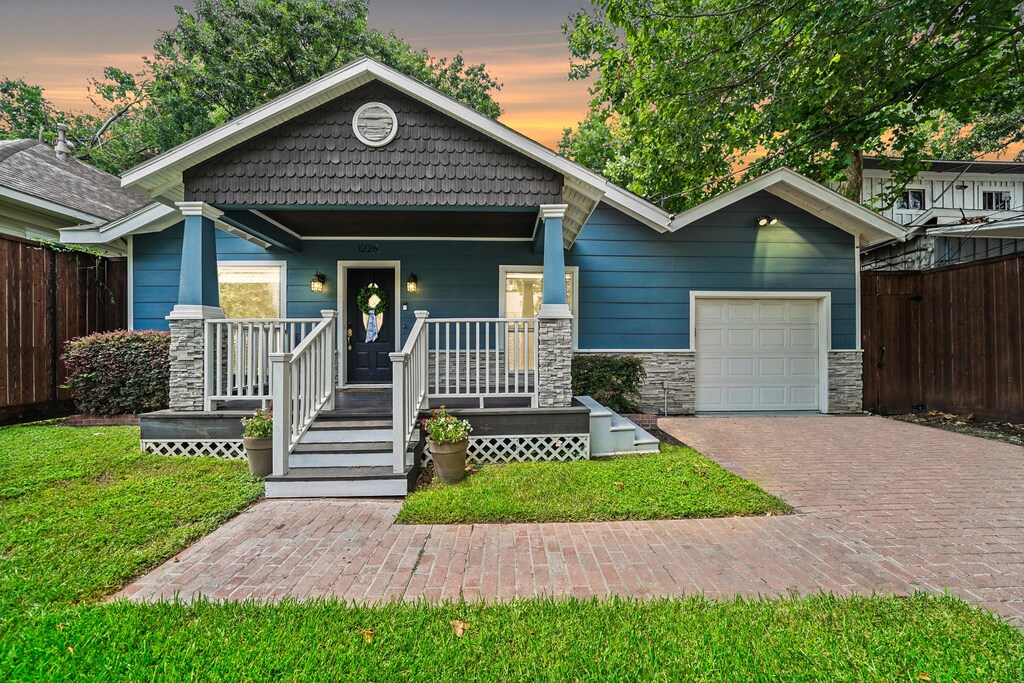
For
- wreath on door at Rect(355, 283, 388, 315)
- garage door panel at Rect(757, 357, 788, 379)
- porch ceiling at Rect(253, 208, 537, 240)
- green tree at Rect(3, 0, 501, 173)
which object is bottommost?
garage door panel at Rect(757, 357, 788, 379)

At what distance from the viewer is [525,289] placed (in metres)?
7.80

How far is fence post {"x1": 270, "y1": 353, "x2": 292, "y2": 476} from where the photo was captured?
3838 mm

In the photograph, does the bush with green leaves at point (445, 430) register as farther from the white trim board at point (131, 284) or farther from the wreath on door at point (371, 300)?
the white trim board at point (131, 284)

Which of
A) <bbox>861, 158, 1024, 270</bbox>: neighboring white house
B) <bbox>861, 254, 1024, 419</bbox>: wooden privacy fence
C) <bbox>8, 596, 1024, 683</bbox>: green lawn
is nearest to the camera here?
<bbox>8, 596, 1024, 683</bbox>: green lawn

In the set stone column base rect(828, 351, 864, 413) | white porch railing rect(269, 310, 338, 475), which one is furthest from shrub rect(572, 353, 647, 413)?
white porch railing rect(269, 310, 338, 475)

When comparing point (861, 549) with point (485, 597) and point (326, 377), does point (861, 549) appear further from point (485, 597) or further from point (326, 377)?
point (326, 377)

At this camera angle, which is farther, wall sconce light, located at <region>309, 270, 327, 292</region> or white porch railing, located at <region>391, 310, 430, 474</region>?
wall sconce light, located at <region>309, 270, 327, 292</region>

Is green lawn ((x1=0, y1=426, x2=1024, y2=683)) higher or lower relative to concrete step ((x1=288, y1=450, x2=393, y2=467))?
lower

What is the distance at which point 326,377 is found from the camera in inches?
187

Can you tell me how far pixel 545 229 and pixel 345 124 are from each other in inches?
105

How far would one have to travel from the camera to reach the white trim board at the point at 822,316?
7.89m

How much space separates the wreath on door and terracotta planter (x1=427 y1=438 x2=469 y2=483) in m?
4.07

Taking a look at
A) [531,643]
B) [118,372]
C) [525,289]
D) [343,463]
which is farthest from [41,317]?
[531,643]

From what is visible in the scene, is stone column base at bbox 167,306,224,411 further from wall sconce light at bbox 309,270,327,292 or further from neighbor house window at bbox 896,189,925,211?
neighbor house window at bbox 896,189,925,211
